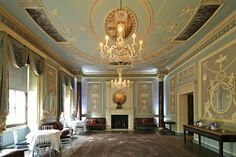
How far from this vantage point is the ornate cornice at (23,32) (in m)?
5.96

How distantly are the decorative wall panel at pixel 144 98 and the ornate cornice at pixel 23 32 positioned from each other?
7.47 metres

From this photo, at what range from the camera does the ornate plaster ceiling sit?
236 inches

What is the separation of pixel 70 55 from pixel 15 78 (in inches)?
149

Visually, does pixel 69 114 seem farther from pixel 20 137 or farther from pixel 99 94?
pixel 20 137

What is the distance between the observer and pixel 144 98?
1653cm

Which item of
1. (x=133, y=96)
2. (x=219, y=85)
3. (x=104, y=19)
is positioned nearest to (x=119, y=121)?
(x=133, y=96)

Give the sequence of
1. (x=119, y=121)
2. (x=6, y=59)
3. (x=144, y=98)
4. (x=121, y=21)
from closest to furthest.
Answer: (x=6, y=59)
(x=121, y=21)
(x=119, y=121)
(x=144, y=98)

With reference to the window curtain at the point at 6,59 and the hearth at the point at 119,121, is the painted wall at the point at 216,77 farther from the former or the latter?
the hearth at the point at 119,121

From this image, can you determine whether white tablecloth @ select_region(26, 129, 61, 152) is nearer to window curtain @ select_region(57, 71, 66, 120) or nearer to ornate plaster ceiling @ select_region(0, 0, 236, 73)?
ornate plaster ceiling @ select_region(0, 0, 236, 73)

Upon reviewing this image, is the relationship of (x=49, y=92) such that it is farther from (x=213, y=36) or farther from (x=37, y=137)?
(x=213, y=36)

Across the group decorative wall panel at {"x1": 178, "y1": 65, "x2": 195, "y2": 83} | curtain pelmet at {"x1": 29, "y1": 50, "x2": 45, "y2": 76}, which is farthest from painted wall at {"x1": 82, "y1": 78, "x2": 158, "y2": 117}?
curtain pelmet at {"x1": 29, "y1": 50, "x2": 45, "y2": 76}

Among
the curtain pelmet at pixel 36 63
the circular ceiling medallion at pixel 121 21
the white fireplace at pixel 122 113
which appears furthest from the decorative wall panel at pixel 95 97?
the circular ceiling medallion at pixel 121 21

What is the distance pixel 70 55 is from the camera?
11219 mm

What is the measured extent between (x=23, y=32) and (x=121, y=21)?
9.64ft
